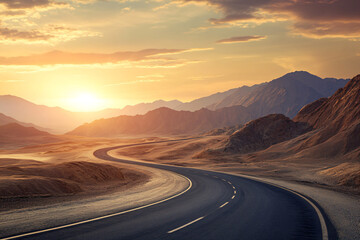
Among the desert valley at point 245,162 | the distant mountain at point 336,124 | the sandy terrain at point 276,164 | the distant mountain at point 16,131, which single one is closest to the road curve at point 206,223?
→ the desert valley at point 245,162

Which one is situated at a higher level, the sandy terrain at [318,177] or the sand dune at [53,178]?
the sand dune at [53,178]

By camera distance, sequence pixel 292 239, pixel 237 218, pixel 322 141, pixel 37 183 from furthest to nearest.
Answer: pixel 322 141
pixel 37 183
pixel 237 218
pixel 292 239

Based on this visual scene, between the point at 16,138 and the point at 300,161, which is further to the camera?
the point at 16,138

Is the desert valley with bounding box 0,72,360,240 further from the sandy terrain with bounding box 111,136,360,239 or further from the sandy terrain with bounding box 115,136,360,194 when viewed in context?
the sandy terrain with bounding box 111,136,360,239

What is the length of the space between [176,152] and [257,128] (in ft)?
79.6

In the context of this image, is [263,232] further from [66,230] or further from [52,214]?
[52,214]

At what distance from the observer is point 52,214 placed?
13312 mm

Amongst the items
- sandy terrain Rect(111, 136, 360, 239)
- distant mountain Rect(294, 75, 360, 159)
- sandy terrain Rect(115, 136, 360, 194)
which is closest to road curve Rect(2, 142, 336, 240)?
sandy terrain Rect(111, 136, 360, 239)

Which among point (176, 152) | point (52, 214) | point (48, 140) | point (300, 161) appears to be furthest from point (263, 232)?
point (48, 140)

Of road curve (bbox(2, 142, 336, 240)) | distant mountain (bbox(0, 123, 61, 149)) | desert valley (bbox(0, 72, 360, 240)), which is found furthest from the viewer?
distant mountain (bbox(0, 123, 61, 149))

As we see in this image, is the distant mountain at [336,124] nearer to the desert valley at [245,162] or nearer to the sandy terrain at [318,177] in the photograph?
the desert valley at [245,162]

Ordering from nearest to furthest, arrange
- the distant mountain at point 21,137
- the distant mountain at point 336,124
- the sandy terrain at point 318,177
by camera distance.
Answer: the sandy terrain at point 318,177, the distant mountain at point 336,124, the distant mountain at point 21,137

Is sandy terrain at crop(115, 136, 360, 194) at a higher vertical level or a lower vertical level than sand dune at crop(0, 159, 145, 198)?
lower

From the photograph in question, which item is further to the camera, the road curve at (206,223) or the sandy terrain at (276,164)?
the sandy terrain at (276,164)
